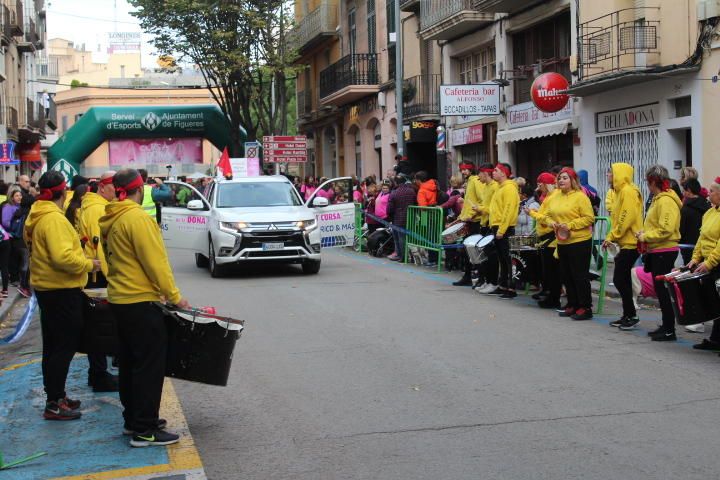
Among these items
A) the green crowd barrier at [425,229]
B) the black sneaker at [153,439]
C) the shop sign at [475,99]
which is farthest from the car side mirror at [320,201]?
the black sneaker at [153,439]

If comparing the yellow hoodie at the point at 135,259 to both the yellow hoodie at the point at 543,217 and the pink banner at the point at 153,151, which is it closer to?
the yellow hoodie at the point at 543,217

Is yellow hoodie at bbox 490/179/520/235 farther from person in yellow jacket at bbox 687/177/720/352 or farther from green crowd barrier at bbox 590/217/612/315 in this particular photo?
person in yellow jacket at bbox 687/177/720/352

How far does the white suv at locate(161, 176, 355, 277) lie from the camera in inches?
653

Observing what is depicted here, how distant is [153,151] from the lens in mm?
35156

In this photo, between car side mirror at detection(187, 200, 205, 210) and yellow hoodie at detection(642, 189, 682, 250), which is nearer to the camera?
yellow hoodie at detection(642, 189, 682, 250)

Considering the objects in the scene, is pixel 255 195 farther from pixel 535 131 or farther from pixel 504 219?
pixel 535 131

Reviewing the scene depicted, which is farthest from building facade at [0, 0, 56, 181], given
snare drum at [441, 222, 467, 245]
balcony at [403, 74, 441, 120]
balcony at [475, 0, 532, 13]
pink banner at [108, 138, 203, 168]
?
snare drum at [441, 222, 467, 245]

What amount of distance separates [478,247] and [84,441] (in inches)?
331

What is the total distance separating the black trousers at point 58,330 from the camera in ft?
23.0

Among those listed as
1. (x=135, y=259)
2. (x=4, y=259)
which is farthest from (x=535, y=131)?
(x=135, y=259)

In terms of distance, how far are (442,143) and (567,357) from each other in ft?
60.5

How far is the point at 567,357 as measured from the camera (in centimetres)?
901

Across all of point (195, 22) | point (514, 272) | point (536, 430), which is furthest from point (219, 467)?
point (195, 22)

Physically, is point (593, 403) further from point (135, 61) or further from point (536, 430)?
point (135, 61)
